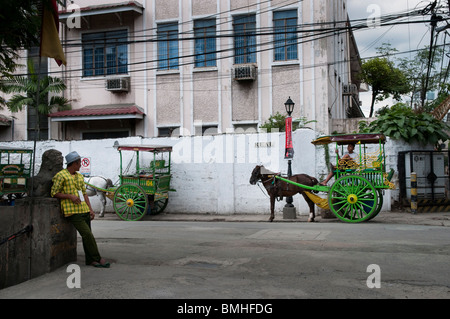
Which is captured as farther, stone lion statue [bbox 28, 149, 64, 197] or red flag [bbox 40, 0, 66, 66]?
red flag [bbox 40, 0, 66, 66]

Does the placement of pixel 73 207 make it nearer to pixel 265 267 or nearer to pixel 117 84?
pixel 265 267

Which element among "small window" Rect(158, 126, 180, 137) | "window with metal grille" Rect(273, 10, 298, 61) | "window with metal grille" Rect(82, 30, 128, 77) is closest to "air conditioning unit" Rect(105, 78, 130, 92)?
"window with metal grille" Rect(82, 30, 128, 77)

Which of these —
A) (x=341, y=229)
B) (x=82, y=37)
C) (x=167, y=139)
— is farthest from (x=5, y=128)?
(x=341, y=229)

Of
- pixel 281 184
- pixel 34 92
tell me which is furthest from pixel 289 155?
pixel 34 92

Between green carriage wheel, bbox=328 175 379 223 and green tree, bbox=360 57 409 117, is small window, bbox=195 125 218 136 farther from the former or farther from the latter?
green tree, bbox=360 57 409 117

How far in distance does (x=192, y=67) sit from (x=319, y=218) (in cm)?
1081

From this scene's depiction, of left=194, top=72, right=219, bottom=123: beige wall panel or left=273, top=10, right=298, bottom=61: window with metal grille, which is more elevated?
left=273, top=10, right=298, bottom=61: window with metal grille

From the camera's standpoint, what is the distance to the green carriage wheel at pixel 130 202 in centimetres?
1562

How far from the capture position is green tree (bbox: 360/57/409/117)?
35.2 metres

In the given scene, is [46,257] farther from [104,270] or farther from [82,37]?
[82,37]

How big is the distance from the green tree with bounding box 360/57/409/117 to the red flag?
31.2 m

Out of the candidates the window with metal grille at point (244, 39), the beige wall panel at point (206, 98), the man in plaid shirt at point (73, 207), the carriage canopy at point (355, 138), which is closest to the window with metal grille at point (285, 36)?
the window with metal grille at point (244, 39)

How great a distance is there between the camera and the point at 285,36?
21.2m
